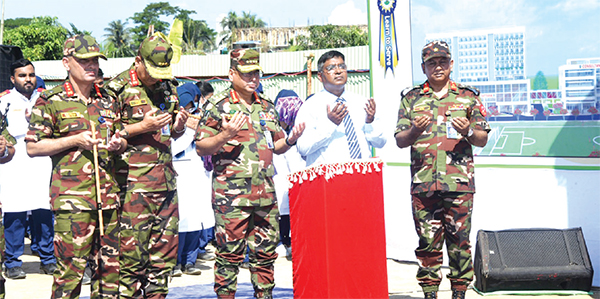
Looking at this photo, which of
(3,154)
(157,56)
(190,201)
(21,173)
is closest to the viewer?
(157,56)

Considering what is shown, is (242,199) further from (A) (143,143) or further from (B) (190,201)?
(B) (190,201)

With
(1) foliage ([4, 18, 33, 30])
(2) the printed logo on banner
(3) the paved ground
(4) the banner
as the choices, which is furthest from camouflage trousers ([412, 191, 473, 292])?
(1) foliage ([4, 18, 33, 30])

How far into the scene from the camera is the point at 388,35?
8109 millimetres

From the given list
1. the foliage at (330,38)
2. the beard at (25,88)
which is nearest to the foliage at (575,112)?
the beard at (25,88)

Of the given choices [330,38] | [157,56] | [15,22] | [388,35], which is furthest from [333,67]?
[15,22]

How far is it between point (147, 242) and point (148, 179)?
489mm

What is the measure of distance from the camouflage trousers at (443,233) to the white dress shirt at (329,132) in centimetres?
71

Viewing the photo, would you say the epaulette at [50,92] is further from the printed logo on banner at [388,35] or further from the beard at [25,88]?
the printed logo on banner at [388,35]

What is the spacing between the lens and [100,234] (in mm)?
4875

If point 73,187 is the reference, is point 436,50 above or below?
above

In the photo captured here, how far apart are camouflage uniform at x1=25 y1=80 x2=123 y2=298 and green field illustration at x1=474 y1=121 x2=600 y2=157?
14.2ft

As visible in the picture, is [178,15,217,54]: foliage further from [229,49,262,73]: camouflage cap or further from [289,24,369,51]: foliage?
[229,49,262,73]: camouflage cap

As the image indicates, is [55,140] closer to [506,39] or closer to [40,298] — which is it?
[40,298]

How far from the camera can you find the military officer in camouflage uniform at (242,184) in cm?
511
